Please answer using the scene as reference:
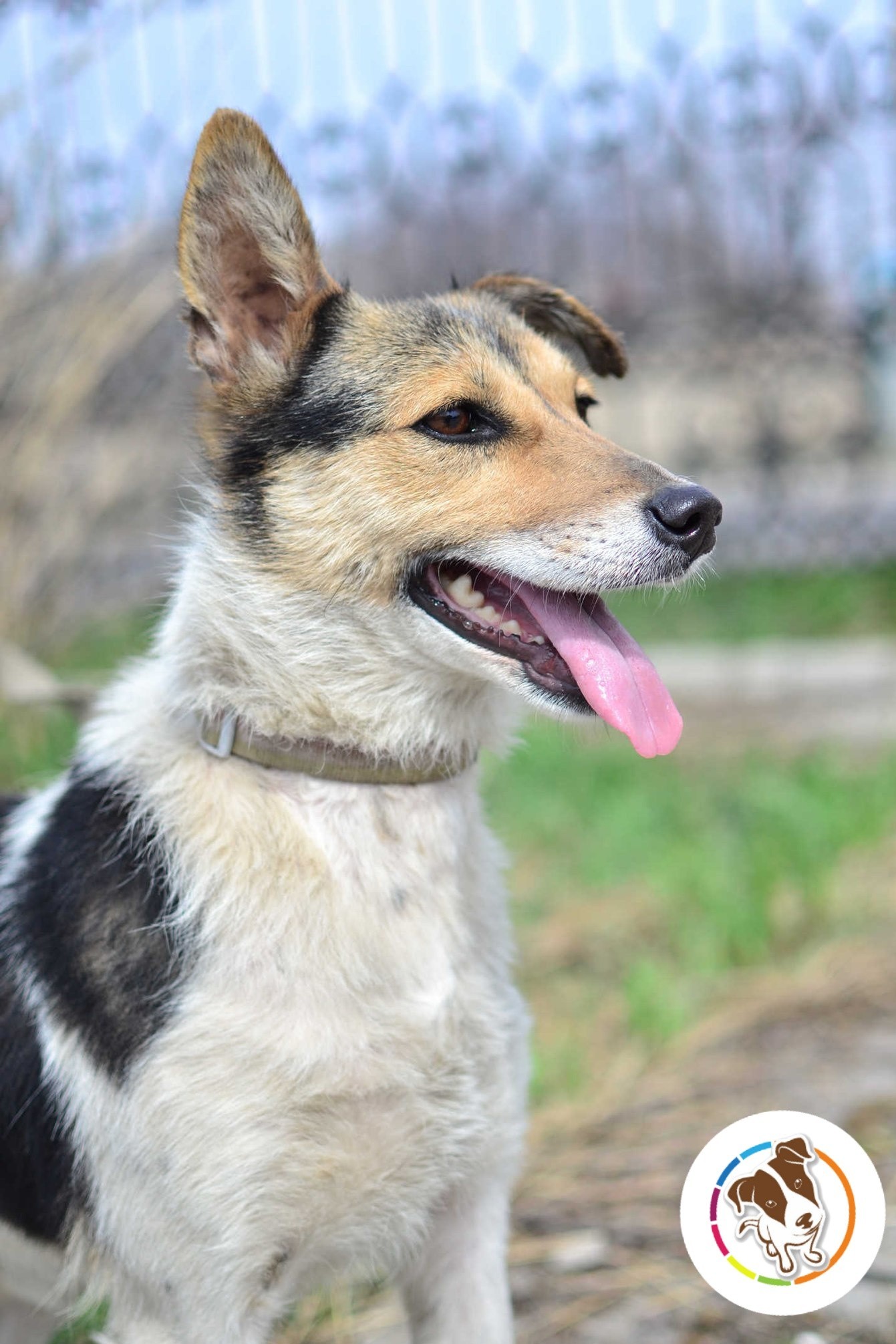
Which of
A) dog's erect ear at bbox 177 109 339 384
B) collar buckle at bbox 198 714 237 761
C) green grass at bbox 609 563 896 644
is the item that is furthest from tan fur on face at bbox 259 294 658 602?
green grass at bbox 609 563 896 644

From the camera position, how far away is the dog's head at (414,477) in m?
2.22

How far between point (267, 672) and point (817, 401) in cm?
691

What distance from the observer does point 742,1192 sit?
232cm

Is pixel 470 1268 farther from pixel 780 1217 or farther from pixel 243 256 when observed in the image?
pixel 243 256

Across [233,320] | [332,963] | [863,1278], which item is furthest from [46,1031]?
[863,1278]

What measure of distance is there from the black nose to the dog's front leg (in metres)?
1.20

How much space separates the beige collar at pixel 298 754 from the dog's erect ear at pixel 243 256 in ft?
2.17

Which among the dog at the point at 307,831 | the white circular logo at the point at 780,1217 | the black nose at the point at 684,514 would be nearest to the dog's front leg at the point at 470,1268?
the dog at the point at 307,831

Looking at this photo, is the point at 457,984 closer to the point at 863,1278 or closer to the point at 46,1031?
the point at 46,1031

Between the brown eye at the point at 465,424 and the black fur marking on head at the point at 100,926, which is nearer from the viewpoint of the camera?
the black fur marking on head at the point at 100,926

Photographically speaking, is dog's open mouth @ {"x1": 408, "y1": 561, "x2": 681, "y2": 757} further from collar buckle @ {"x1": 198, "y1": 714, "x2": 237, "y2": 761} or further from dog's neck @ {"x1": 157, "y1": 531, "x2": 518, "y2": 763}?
collar buckle @ {"x1": 198, "y1": 714, "x2": 237, "y2": 761}

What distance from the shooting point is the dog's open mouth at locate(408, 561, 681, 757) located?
2.22 meters

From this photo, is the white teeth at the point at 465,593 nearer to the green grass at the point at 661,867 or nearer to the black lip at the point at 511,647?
the black lip at the point at 511,647

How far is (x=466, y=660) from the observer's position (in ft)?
7.34
